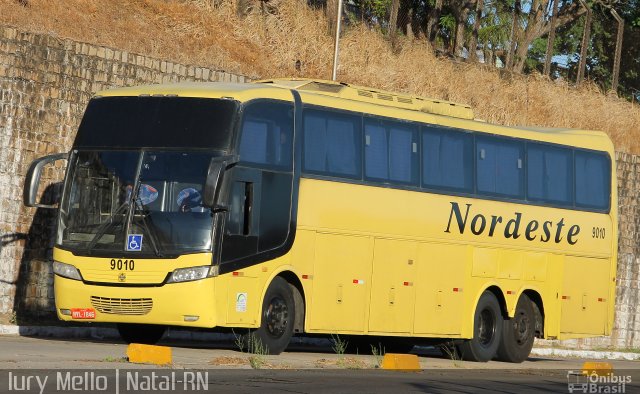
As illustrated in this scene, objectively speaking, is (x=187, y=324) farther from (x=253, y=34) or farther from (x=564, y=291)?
(x=253, y=34)

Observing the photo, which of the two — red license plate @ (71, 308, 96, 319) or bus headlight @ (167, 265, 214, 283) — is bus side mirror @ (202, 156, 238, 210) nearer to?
bus headlight @ (167, 265, 214, 283)

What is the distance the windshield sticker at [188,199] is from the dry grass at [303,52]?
876 cm

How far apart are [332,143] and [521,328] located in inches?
226

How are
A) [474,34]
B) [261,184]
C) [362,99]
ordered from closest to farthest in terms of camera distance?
1. [261,184]
2. [362,99]
3. [474,34]

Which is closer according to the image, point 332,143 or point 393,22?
point 332,143

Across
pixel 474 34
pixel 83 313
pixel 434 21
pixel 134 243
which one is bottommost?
pixel 83 313

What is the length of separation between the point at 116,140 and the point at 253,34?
54.5ft

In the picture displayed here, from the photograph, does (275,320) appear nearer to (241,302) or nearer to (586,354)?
(241,302)

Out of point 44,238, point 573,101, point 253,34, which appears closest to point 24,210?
point 44,238

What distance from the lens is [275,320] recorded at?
2036 cm

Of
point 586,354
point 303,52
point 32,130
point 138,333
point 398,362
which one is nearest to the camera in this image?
point 398,362

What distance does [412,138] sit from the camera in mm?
22922

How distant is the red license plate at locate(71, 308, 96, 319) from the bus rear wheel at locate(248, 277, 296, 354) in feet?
7.02

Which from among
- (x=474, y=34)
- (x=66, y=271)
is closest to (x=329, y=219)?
(x=66, y=271)
